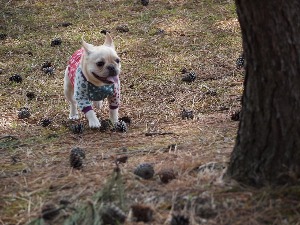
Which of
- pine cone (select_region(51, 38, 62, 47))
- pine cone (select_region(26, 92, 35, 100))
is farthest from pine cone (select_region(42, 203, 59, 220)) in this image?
pine cone (select_region(51, 38, 62, 47))

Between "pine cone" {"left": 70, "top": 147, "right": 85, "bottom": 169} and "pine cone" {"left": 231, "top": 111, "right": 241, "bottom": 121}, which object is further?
"pine cone" {"left": 231, "top": 111, "right": 241, "bottom": 121}

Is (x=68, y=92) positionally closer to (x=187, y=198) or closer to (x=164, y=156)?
(x=164, y=156)

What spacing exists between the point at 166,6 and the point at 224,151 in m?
6.11

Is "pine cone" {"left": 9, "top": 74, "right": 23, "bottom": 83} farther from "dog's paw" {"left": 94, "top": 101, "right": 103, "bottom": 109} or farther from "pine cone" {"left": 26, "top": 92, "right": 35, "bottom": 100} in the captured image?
"dog's paw" {"left": 94, "top": 101, "right": 103, "bottom": 109}

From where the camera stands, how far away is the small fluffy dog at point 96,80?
475 cm

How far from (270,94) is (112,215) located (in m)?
0.86

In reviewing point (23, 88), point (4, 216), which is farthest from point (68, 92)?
point (4, 216)

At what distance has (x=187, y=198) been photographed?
2582 mm

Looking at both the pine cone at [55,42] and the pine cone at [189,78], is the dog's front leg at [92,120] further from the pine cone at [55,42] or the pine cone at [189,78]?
the pine cone at [55,42]

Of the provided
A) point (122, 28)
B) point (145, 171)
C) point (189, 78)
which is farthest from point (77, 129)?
point (122, 28)

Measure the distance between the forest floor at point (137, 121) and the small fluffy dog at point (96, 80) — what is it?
0.68 ft

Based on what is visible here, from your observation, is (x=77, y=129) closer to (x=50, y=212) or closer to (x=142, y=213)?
(x=50, y=212)

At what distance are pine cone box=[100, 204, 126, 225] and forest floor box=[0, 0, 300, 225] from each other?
27 millimetres

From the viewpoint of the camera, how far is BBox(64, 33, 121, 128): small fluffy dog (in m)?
4.75
